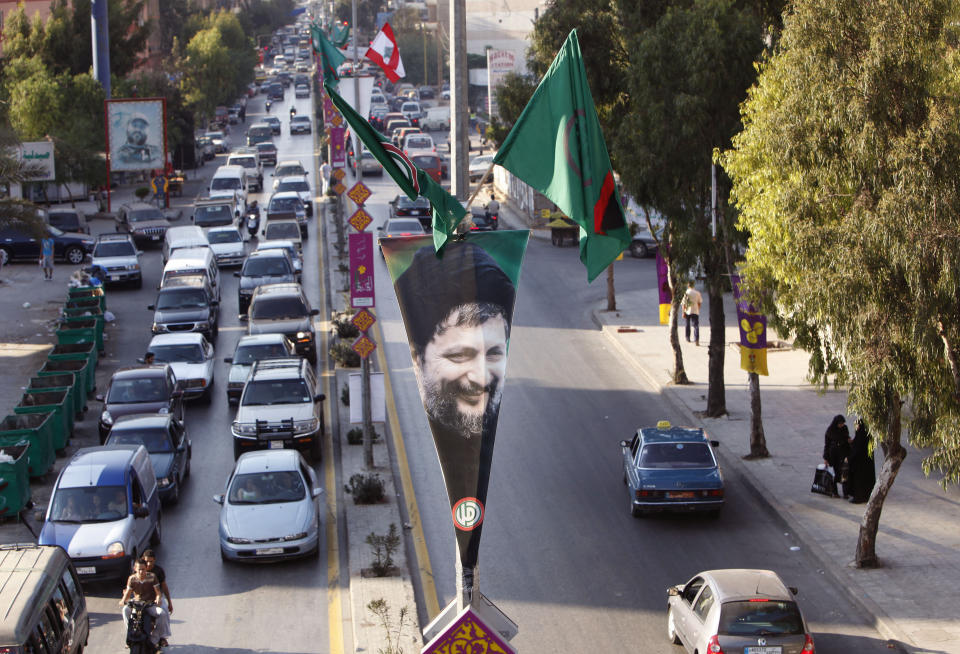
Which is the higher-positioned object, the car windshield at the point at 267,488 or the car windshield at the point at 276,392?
the car windshield at the point at 276,392

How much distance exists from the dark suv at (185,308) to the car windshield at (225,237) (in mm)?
9906

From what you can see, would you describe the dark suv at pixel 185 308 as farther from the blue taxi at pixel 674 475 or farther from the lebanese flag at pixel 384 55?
the blue taxi at pixel 674 475

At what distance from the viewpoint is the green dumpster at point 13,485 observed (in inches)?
793

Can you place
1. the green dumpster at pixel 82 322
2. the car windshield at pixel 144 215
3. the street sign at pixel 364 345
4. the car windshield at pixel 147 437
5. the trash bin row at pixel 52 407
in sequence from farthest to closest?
the car windshield at pixel 144 215 < the green dumpster at pixel 82 322 < the street sign at pixel 364 345 < the car windshield at pixel 147 437 < the trash bin row at pixel 52 407

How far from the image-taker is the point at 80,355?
28516 millimetres

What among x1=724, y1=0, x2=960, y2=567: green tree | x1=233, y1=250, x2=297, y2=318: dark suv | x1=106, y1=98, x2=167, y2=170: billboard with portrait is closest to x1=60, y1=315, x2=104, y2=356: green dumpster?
x1=233, y1=250, x2=297, y2=318: dark suv

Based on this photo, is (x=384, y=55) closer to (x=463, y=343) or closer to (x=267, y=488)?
(x=267, y=488)

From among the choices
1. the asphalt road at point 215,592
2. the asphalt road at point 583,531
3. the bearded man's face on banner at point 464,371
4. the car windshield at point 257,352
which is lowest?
the asphalt road at point 215,592

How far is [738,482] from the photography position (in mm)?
22391

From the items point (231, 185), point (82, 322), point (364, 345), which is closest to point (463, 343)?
point (364, 345)

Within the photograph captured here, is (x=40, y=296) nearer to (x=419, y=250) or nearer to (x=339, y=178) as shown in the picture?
(x=339, y=178)

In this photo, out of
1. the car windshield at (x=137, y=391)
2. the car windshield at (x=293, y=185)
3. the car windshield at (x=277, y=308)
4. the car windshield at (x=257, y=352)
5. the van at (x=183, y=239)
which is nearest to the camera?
the car windshield at (x=137, y=391)

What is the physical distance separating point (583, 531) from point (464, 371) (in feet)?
35.7

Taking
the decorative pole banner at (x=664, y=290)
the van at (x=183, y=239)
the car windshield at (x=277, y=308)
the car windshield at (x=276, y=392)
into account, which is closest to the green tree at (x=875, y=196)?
the car windshield at (x=276, y=392)
